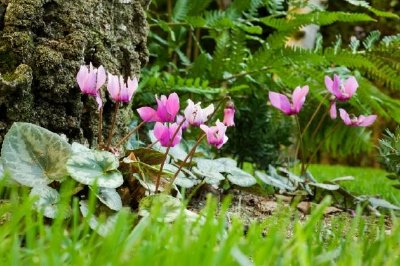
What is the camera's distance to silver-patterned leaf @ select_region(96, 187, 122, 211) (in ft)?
5.06

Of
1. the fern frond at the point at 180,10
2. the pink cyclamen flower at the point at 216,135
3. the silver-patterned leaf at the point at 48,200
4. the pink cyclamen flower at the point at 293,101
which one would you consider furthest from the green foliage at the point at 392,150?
the fern frond at the point at 180,10

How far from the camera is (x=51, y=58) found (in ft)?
5.92

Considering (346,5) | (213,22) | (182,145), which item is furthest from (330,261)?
(346,5)

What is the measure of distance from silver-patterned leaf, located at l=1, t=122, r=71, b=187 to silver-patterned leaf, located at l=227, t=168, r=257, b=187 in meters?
0.68

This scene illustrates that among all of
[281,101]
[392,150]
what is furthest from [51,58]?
[392,150]

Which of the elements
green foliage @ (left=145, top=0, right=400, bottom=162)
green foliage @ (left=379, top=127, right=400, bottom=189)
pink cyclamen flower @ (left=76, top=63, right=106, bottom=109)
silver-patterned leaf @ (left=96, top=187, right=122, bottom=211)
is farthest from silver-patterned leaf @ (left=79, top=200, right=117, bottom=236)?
green foliage @ (left=145, top=0, right=400, bottom=162)

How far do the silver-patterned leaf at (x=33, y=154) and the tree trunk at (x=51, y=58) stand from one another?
0.59 feet

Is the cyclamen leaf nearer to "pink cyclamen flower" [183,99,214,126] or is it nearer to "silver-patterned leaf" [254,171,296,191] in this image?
"pink cyclamen flower" [183,99,214,126]

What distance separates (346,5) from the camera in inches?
270

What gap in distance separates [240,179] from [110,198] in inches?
26.7

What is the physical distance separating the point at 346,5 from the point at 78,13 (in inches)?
210

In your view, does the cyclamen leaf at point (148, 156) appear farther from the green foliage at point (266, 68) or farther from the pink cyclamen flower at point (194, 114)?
the green foliage at point (266, 68)

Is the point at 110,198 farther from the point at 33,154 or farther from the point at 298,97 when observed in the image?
the point at 298,97

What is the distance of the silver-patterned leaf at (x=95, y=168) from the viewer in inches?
60.4
